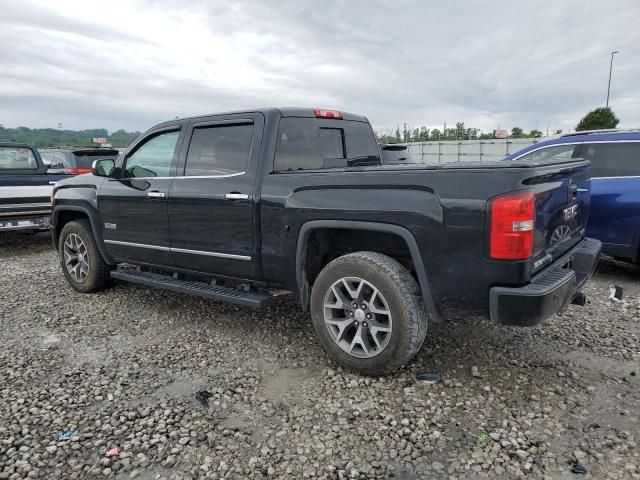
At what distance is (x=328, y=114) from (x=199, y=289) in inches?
74.4

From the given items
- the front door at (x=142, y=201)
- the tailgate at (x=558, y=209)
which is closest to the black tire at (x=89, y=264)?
the front door at (x=142, y=201)

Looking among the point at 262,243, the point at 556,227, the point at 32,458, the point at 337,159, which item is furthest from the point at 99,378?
the point at 556,227

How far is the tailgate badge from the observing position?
10.8 ft

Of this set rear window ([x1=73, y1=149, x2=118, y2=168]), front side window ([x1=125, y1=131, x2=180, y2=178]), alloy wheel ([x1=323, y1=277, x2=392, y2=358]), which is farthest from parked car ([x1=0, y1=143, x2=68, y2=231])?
alloy wheel ([x1=323, y1=277, x2=392, y2=358])

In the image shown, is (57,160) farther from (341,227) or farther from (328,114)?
(341,227)

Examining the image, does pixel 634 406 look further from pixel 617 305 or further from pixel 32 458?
pixel 32 458

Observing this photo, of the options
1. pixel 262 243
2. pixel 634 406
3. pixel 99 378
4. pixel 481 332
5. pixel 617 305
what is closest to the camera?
pixel 634 406

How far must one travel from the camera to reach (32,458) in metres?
2.60

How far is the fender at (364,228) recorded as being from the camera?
3027 mm

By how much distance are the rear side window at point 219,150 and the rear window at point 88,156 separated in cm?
762

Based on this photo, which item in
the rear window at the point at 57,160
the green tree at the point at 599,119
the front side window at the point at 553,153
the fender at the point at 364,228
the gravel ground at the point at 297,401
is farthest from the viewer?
the green tree at the point at 599,119

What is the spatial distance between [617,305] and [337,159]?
3.12 meters

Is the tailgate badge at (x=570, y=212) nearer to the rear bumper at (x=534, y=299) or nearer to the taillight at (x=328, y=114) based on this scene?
the rear bumper at (x=534, y=299)

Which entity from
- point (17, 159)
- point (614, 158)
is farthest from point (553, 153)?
point (17, 159)
